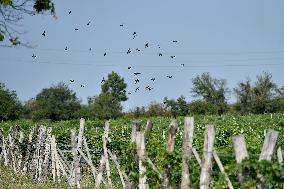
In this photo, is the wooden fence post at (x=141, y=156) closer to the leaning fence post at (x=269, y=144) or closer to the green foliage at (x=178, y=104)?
the leaning fence post at (x=269, y=144)

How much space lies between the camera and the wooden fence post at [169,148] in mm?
9312

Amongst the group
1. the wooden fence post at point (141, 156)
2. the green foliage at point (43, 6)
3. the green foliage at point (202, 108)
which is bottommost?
the wooden fence post at point (141, 156)

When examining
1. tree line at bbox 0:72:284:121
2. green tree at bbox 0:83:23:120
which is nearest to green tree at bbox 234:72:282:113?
tree line at bbox 0:72:284:121

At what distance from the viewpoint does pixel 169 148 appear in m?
9.35

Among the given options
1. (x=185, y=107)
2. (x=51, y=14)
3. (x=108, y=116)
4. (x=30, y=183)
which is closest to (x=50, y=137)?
(x=30, y=183)

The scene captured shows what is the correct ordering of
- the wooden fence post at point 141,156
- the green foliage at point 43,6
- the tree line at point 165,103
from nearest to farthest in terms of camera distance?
the wooden fence post at point 141,156 → the green foliage at point 43,6 → the tree line at point 165,103

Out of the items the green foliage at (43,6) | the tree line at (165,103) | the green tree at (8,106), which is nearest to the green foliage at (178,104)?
the tree line at (165,103)

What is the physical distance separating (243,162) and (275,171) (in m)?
0.42

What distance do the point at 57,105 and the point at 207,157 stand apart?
116071 mm

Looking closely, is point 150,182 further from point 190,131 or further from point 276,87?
point 276,87

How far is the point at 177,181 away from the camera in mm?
10039

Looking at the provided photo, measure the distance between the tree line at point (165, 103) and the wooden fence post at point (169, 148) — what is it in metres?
97.8

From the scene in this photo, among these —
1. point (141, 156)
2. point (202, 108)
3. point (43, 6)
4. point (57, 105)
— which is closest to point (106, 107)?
point (57, 105)

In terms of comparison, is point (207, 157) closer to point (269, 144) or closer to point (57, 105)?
point (269, 144)
